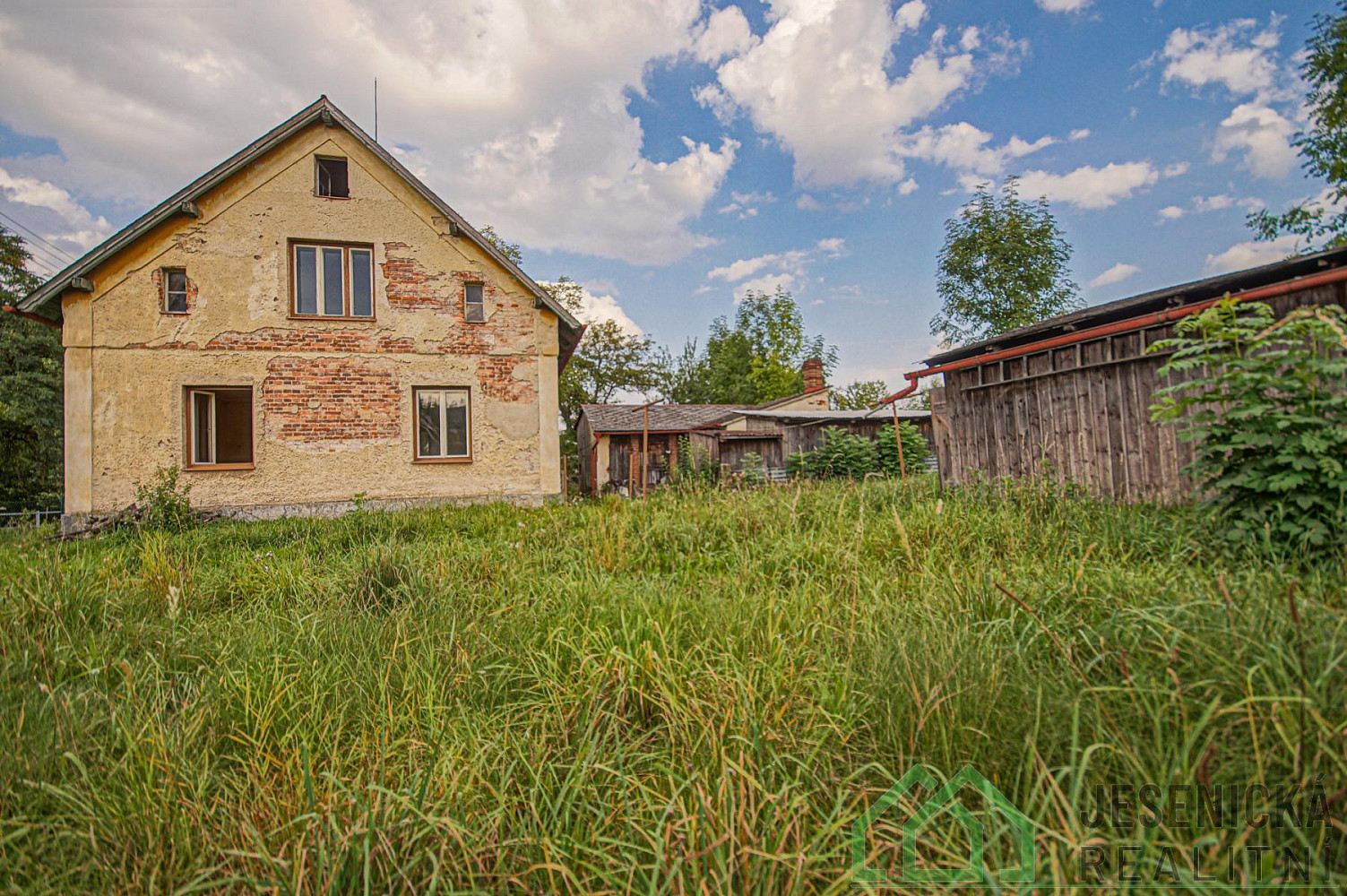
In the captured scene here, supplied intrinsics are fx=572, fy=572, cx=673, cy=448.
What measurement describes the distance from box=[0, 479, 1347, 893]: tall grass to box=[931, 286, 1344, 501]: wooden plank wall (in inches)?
112

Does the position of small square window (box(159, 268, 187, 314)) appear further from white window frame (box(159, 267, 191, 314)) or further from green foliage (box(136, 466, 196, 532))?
green foliage (box(136, 466, 196, 532))

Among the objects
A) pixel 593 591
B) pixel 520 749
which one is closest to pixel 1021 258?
pixel 593 591

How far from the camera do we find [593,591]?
3.61 m

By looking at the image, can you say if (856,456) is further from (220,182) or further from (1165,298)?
(220,182)

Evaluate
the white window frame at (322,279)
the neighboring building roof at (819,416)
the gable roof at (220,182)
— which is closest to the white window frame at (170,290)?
the gable roof at (220,182)

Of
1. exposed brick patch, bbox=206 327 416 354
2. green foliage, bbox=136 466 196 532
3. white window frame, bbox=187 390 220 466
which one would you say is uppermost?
exposed brick patch, bbox=206 327 416 354

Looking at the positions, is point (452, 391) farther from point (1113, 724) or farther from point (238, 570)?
point (1113, 724)

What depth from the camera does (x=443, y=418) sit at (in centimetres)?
1145

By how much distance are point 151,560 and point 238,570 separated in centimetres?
80

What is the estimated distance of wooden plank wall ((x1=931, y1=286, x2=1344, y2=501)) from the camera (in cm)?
602

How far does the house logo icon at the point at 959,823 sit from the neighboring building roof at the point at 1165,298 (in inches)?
245

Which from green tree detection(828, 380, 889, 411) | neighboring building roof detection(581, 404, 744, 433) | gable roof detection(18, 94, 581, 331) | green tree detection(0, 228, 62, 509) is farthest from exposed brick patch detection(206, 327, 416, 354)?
green tree detection(828, 380, 889, 411)

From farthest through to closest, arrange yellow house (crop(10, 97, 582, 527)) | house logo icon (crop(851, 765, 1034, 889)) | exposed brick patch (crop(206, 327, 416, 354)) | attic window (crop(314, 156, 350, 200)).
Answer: attic window (crop(314, 156, 350, 200)), exposed brick patch (crop(206, 327, 416, 354)), yellow house (crop(10, 97, 582, 527)), house logo icon (crop(851, 765, 1034, 889))

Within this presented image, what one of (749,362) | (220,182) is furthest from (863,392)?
(220,182)
